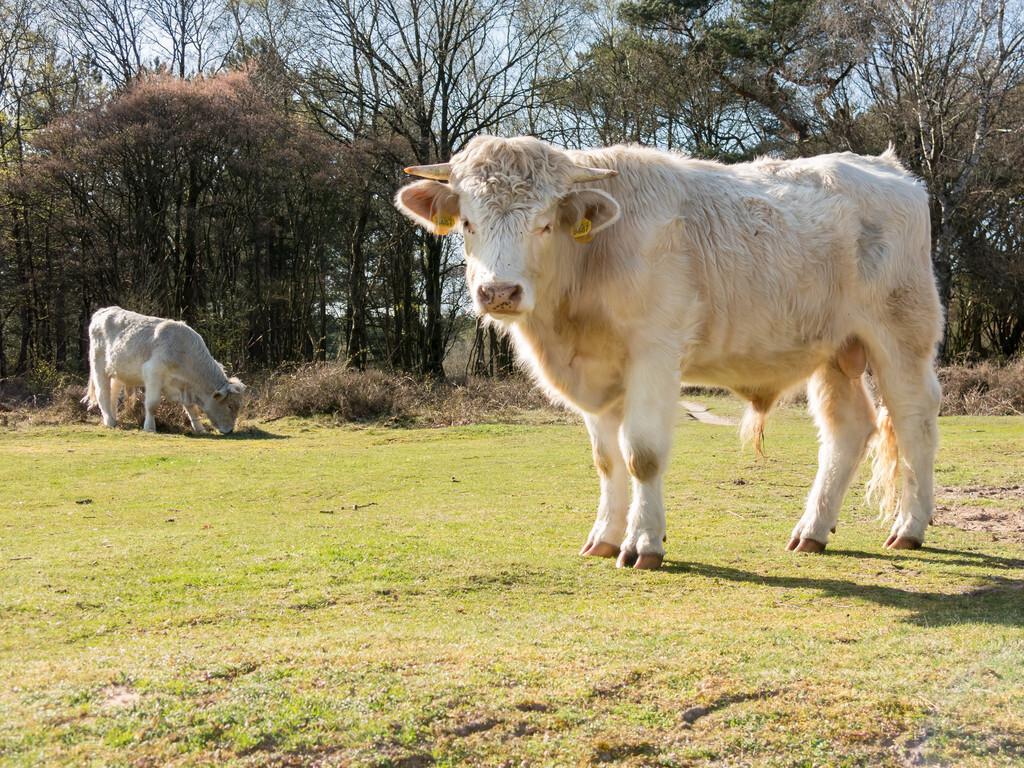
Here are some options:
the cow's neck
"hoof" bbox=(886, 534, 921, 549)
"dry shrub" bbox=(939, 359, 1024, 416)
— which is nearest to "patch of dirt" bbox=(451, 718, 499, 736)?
the cow's neck

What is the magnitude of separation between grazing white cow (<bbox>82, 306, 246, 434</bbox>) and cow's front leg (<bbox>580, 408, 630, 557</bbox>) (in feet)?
46.4

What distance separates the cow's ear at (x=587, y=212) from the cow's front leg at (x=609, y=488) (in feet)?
4.75

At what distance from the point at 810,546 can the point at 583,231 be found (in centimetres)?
300

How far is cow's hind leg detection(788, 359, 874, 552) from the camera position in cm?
791

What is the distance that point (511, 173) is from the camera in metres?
6.61

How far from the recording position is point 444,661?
423cm

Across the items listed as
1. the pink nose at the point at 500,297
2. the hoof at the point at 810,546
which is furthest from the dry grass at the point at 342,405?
the pink nose at the point at 500,297

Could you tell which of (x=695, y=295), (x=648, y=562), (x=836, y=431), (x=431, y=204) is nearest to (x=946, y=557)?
(x=836, y=431)

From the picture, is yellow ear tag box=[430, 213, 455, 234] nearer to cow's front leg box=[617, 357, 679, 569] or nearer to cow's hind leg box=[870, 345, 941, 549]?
cow's front leg box=[617, 357, 679, 569]

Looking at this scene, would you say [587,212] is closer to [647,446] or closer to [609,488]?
[647,446]

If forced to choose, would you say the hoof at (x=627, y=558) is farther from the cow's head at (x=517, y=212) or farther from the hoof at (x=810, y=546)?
the cow's head at (x=517, y=212)

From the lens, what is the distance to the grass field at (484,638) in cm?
339

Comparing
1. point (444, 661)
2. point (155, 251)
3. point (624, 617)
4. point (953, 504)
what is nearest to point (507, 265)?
point (624, 617)

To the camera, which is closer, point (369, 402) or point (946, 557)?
point (946, 557)
